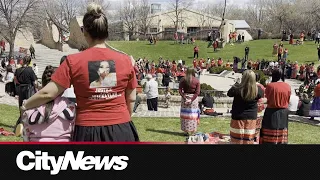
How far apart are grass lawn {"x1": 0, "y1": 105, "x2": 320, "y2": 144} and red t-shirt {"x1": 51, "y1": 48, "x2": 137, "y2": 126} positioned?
524 centimetres

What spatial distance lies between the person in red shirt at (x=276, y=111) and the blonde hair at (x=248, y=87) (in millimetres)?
347

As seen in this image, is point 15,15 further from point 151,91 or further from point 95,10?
point 95,10

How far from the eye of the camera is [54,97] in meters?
3.25

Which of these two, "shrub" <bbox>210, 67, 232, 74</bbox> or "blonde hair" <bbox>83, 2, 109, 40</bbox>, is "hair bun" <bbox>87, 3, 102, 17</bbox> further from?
"shrub" <bbox>210, 67, 232, 74</bbox>

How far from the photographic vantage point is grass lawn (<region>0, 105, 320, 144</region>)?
9.01 metres

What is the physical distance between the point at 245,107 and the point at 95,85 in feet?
13.0

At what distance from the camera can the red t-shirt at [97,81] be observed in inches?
123

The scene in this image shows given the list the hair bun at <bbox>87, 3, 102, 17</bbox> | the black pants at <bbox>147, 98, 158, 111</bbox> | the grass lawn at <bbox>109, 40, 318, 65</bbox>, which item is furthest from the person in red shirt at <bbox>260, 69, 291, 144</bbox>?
the grass lawn at <bbox>109, 40, 318, 65</bbox>

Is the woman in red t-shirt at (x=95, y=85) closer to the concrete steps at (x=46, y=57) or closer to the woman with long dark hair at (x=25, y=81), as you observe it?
the woman with long dark hair at (x=25, y=81)

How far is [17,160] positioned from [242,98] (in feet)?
14.4

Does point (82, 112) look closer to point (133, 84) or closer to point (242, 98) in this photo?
point (133, 84)

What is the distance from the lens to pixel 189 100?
8570 millimetres

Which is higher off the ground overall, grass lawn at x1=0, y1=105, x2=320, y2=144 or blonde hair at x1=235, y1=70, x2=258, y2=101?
blonde hair at x1=235, y1=70, x2=258, y2=101

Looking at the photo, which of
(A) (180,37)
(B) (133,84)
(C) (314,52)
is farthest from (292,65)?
(B) (133,84)
